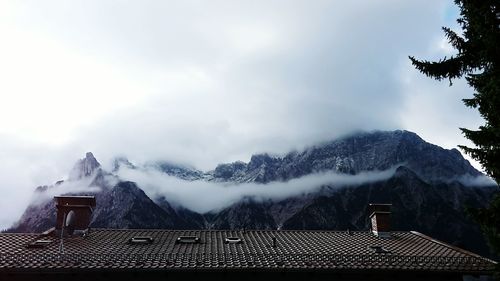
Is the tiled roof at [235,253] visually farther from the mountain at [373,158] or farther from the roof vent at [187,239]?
the mountain at [373,158]

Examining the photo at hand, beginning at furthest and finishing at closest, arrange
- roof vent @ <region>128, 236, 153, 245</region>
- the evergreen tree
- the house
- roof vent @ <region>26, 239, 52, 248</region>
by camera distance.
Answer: roof vent @ <region>128, 236, 153, 245</region> < roof vent @ <region>26, 239, 52, 248</region> < the house < the evergreen tree

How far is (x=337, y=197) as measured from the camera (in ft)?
457

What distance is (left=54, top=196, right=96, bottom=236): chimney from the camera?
839 inches

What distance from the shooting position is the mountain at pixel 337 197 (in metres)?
120

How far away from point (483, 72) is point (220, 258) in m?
10.4

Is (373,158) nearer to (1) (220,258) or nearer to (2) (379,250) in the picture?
(2) (379,250)

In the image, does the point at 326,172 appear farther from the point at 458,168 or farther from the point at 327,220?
the point at 458,168

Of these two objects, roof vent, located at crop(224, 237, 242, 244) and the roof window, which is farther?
roof vent, located at crop(224, 237, 242, 244)

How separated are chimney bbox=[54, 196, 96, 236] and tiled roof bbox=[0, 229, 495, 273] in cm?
72

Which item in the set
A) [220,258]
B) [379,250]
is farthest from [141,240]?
[379,250]

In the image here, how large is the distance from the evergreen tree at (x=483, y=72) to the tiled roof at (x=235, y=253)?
5.59m

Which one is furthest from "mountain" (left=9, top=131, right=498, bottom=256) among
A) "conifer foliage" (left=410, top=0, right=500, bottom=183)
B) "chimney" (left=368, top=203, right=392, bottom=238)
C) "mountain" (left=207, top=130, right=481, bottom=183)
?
"conifer foliage" (left=410, top=0, right=500, bottom=183)

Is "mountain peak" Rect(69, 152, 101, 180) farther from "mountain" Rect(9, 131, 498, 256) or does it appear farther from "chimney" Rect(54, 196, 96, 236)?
"chimney" Rect(54, 196, 96, 236)

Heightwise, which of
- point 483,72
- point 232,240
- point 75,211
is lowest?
point 232,240
